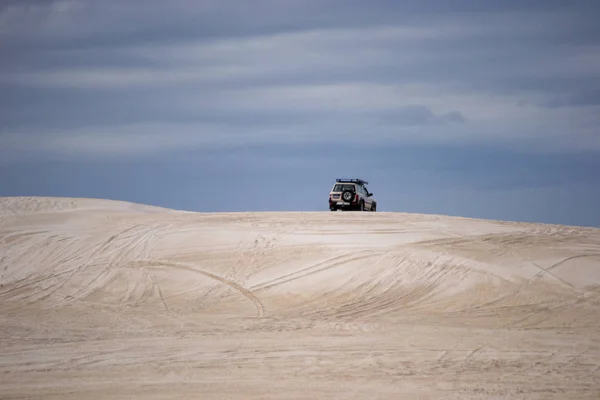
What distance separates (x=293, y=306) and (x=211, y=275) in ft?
10.5

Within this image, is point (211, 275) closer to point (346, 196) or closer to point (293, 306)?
point (293, 306)

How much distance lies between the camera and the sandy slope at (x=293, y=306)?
14102mm

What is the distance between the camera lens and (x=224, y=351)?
16531mm

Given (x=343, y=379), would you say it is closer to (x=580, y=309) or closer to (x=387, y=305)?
(x=387, y=305)

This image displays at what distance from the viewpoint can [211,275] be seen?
78.3 ft

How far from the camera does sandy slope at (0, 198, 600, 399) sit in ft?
46.3

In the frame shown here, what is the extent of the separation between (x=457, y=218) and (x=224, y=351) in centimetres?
1677

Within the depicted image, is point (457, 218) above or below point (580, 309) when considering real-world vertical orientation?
above

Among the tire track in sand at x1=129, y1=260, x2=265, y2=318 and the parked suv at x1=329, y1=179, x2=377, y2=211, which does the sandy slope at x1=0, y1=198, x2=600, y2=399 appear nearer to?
the tire track in sand at x1=129, y1=260, x2=265, y2=318

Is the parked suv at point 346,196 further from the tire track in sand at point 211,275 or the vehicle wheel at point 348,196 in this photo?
the tire track in sand at point 211,275

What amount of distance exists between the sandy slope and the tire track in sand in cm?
6

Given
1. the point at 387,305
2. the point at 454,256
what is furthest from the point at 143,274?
the point at 454,256

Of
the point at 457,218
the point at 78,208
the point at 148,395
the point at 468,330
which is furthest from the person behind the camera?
the point at 78,208

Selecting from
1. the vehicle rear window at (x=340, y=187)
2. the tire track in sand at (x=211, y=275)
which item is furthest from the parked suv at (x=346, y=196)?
the tire track in sand at (x=211, y=275)
